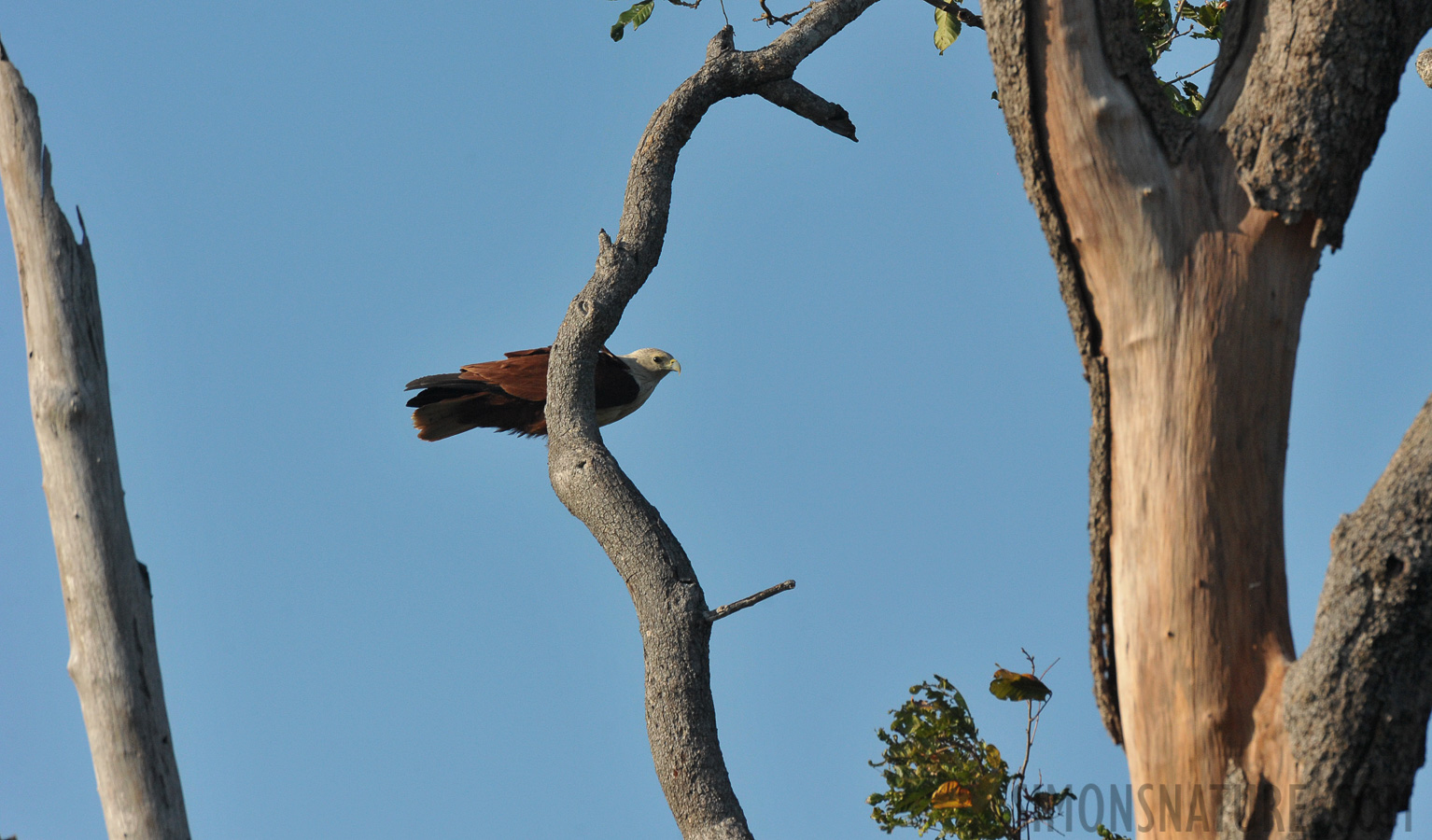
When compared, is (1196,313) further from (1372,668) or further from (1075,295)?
(1372,668)

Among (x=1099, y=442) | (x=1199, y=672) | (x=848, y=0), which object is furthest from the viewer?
(x=848, y=0)

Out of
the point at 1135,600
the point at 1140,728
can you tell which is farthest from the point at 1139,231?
the point at 1140,728

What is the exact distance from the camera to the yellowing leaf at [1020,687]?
3885mm

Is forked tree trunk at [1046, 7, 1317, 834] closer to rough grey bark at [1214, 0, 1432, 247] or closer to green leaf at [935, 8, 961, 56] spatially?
rough grey bark at [1214, 0, 1432, 247]

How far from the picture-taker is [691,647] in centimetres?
383

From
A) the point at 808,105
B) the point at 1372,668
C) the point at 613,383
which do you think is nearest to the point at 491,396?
the point at 613,383

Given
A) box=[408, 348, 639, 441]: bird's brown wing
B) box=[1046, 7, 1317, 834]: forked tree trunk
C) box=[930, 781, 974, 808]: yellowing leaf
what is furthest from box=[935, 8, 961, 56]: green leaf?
box=[930, 781, 974, 808]: yellowing leaf

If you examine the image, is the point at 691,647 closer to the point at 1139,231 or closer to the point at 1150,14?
the point at 1139,231

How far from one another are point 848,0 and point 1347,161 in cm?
309

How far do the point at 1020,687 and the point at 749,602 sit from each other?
0.98 meters

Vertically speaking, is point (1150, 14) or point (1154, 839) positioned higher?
point (1150, 14)

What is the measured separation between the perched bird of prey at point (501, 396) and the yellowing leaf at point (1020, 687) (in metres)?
3.05

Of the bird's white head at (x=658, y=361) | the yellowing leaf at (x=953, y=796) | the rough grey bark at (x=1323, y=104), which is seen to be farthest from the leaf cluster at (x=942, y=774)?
the bird's white head at (x=658, y=361)

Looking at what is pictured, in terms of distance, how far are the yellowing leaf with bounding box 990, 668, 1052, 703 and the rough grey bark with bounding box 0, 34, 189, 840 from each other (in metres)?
2.57
